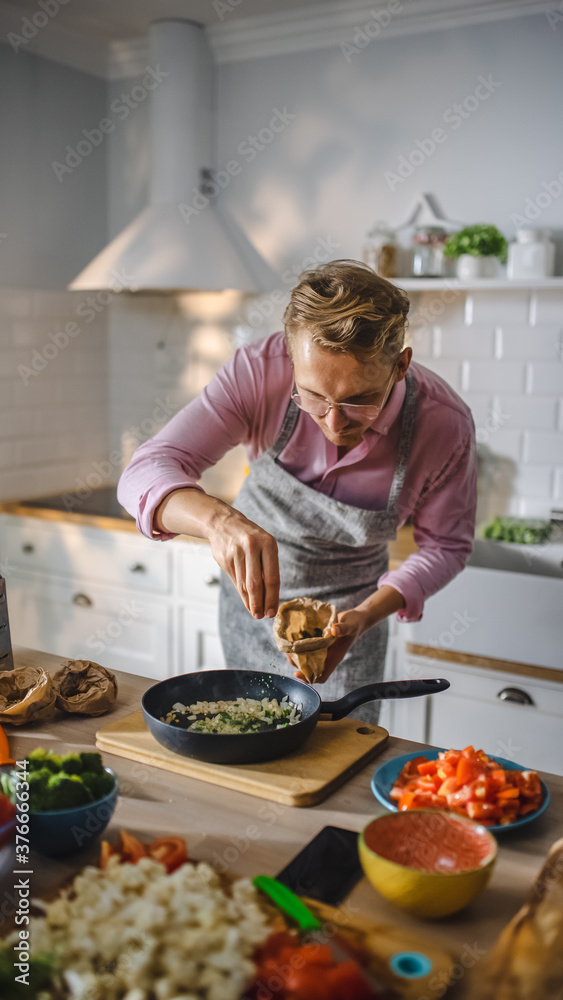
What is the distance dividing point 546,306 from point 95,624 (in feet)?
6.64

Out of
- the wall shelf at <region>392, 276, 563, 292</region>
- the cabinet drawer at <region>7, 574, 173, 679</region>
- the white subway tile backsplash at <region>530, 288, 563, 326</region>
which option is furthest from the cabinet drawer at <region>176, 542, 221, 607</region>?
the white subway tile backsplash at <region>530, 288, 563, 326</region>

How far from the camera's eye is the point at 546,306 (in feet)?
9.22

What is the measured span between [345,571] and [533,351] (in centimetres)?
136

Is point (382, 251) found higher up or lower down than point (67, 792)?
higher up

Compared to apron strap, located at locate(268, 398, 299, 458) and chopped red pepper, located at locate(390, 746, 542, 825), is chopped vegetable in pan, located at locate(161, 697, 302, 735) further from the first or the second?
apron strap, located at locate(268, 398, 299, 458)

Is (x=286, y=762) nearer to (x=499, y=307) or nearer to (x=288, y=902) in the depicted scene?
(x=288, y=902)

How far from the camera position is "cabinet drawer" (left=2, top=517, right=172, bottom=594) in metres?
3.00

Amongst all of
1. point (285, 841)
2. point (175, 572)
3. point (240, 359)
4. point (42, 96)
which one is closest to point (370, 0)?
point (42, 96)

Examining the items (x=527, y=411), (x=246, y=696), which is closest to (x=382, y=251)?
(x=527, y=411)

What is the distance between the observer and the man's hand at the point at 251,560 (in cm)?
134

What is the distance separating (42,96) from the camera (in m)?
3.32

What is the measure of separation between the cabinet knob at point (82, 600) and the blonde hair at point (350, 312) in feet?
6.47

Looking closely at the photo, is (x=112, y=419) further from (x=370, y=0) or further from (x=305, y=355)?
(x=305, y=355)

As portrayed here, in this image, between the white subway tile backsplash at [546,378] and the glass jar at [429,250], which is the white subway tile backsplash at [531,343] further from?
the glass jar at [429,250]
